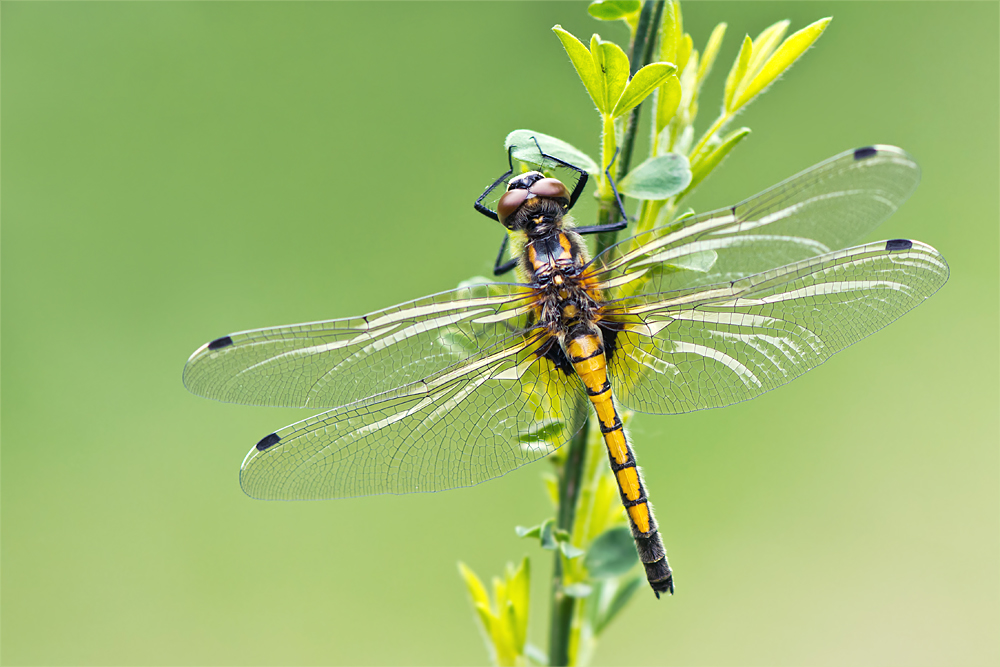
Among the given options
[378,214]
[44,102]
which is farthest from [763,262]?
[44,102]

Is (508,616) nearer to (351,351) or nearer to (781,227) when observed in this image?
(351,351)

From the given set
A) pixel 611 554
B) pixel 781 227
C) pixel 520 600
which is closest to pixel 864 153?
pixel 781 227

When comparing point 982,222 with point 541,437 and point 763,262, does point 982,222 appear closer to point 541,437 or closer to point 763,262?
point 763,262

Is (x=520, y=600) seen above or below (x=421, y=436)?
below

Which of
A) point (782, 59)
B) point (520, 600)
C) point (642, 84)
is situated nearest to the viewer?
point (642, 84)

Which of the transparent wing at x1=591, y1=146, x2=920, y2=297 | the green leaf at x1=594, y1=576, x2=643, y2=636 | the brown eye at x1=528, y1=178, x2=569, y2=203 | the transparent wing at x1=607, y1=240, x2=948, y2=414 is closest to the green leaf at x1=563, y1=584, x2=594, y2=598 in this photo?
the green leaf at x1=594, y1=576, x2=643, y2=636

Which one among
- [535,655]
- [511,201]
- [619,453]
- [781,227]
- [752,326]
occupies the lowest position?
[535,655]

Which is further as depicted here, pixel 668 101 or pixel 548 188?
pixel 548 188

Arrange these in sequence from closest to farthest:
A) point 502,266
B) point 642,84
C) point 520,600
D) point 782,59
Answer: point 642,84, point 782,59, point 520,600, point 502,266
